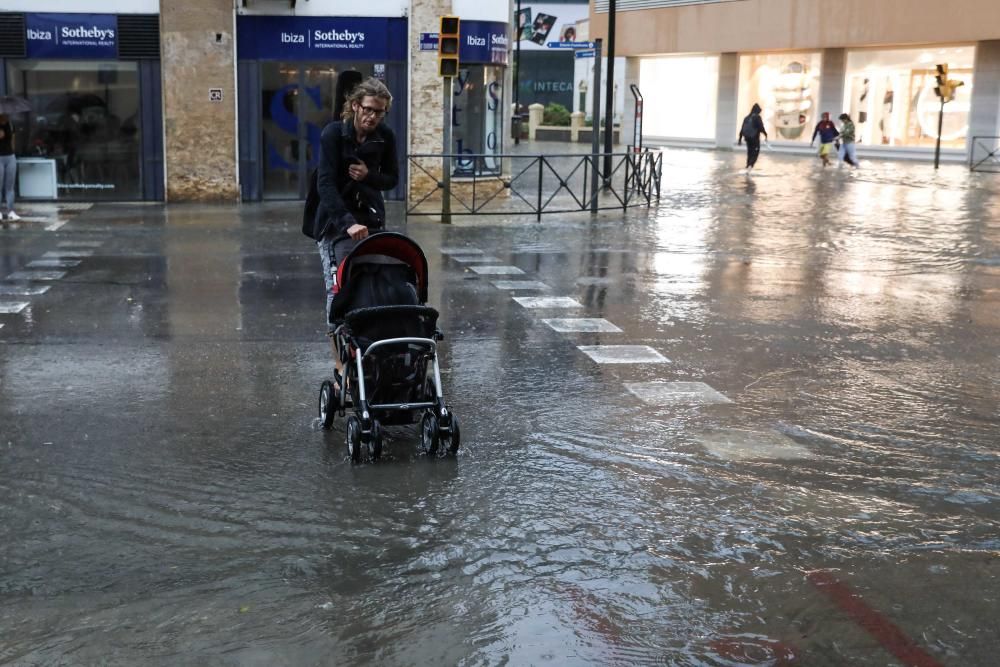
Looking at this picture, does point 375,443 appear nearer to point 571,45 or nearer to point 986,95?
point 986,95

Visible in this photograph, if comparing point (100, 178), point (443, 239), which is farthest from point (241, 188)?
point (443, 239)

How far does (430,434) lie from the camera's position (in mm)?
6184

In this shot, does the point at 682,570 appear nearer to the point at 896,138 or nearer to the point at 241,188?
the point at 241,188

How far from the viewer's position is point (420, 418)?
257 inches

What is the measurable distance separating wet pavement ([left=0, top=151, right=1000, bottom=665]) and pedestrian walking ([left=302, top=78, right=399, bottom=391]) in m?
1.04

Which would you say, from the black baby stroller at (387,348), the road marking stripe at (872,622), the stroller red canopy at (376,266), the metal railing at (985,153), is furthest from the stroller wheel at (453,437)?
the metal railing at (985,153)

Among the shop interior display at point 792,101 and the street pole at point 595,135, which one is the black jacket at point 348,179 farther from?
the shop interior display at point 792,101

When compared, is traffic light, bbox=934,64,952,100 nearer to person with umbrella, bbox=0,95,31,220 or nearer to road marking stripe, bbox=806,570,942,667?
person with umbrella, bbox=0,95,31,220

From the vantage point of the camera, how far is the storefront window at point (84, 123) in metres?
20.2

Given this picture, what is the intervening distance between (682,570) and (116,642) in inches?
81.2

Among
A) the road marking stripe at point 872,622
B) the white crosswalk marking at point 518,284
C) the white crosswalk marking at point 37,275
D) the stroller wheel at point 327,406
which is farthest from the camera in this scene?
the white crosswalk marking at point 37,275

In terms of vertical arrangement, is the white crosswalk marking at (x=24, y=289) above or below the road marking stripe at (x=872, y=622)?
above

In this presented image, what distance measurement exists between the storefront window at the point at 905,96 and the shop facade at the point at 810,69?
3 centimetres

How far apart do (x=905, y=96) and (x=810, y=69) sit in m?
3.83
